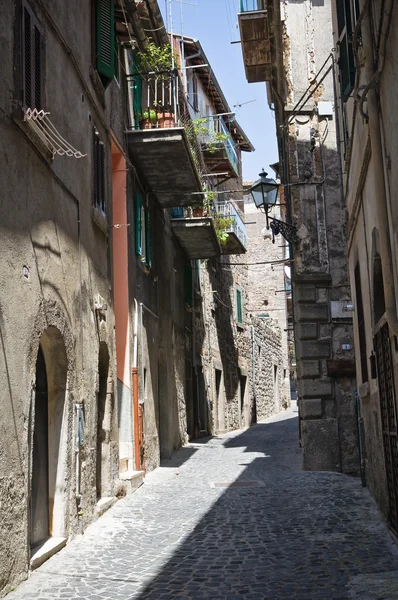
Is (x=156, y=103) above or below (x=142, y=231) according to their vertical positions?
above

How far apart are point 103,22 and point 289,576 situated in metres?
7.46

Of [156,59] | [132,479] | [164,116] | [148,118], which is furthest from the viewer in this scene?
[164,116]

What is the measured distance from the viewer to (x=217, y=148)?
20.9 metres

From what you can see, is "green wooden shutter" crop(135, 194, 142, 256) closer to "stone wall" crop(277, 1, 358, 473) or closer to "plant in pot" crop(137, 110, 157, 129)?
"plant in pot" crop(137, 110, 157, 129)

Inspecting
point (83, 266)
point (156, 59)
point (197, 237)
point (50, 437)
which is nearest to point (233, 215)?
point (197, 237)

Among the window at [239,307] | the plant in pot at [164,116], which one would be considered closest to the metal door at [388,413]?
the plant in pot at [164,116]

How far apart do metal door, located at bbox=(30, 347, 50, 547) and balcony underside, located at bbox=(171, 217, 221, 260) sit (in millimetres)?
10133

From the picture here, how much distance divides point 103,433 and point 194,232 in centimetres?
884

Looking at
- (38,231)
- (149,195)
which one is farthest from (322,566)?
(149,195)

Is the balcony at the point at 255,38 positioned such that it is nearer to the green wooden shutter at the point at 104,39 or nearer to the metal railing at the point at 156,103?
the metal railing at the point at 156,103

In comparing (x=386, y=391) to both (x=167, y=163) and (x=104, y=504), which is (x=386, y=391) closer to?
(x=104, y=504)

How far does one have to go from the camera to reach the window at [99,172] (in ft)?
31.0

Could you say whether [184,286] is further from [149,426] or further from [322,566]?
[322,566]

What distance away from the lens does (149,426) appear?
1304 cm
